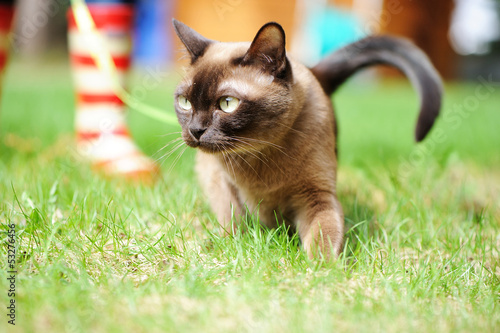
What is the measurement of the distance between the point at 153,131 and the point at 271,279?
7.83ft

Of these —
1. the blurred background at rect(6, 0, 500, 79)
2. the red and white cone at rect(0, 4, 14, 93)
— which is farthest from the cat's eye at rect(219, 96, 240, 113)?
the blurred background at rect(6, 0, 500, 79)

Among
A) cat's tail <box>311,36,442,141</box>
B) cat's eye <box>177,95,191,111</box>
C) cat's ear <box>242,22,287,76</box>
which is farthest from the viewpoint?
cat's tail <box>311,36,442,141</box>

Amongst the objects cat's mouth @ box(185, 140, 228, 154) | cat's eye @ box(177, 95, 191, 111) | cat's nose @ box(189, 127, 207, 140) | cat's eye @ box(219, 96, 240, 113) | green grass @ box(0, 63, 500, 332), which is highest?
cat's eye @ box(219, 96, 240, 113)

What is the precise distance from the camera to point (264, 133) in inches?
55.6

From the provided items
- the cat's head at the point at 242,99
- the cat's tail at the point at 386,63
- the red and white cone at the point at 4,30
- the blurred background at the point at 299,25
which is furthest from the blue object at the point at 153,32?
the cat's head at the point at 242,99

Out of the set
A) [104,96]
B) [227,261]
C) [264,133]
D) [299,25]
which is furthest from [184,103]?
[299,25]

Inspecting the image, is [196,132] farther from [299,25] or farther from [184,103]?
[299,25]

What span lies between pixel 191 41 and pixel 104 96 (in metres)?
0.93

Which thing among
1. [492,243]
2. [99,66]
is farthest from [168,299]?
[99,66]

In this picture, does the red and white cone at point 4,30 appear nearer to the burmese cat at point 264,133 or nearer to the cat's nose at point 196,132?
the burmese cat at point 264,133

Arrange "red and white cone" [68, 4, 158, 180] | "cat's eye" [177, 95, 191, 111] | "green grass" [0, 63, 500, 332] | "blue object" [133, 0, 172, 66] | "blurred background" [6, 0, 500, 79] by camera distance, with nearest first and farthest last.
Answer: "green grass" [0, 63, 500, 332] → "cat's eye" [177, 95, 191, 111] → "red and white cone" [68, 4, 158, 180] → "blurred background" [6, 0, 500, 79] → "blue object" [133, 0, 172, 66]

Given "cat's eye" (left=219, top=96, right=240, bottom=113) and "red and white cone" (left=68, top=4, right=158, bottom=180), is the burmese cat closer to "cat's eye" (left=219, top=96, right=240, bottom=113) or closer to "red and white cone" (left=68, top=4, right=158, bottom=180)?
"cat's eye" (left=219, top=96, right=240, bottom=113)

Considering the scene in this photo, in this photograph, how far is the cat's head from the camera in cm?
137

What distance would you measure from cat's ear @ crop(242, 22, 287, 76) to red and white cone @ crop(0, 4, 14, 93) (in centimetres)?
151
